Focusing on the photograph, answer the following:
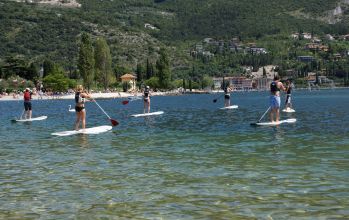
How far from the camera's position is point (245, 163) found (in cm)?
1833

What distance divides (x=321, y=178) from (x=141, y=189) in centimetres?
515

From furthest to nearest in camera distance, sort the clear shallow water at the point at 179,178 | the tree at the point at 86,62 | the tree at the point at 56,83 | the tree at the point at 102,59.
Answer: the tree at the point at 56,83 → the tree at the point at 102,59 → the tree at the point at 86,62 → the clear shallow water at the point at 179,178

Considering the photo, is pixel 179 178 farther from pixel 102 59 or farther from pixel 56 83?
pixel 56 83

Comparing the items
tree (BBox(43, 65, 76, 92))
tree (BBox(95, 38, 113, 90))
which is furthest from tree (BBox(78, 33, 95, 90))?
tree (BBox(43, 65, 76, 92))

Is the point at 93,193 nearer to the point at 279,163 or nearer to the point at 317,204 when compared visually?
the point at 317,204

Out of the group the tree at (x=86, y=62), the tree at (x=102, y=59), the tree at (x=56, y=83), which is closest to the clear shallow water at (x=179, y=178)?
the tree at (x=86, y=62)

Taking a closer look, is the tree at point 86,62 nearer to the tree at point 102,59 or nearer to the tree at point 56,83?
the tree at point 102,59

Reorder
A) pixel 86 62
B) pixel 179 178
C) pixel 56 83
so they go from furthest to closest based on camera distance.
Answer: pixel 56 83 → pixel 86 62 → pixel 179 178

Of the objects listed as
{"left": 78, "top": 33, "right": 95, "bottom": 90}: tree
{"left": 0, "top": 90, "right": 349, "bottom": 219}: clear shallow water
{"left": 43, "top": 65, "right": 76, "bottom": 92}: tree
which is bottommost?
{"left": 0, "top": 90, "right": 349, "bottom": 219}: clear shallow water

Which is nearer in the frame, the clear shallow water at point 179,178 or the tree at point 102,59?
the clear shallow water at point 179,178

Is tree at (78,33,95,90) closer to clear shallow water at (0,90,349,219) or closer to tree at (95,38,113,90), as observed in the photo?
tree at (95,38,113,90)

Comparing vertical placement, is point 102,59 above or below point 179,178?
above

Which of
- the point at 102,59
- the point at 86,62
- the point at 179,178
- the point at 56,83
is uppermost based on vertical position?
the point at 102,59

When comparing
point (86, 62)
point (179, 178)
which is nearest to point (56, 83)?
point (86, 62)
